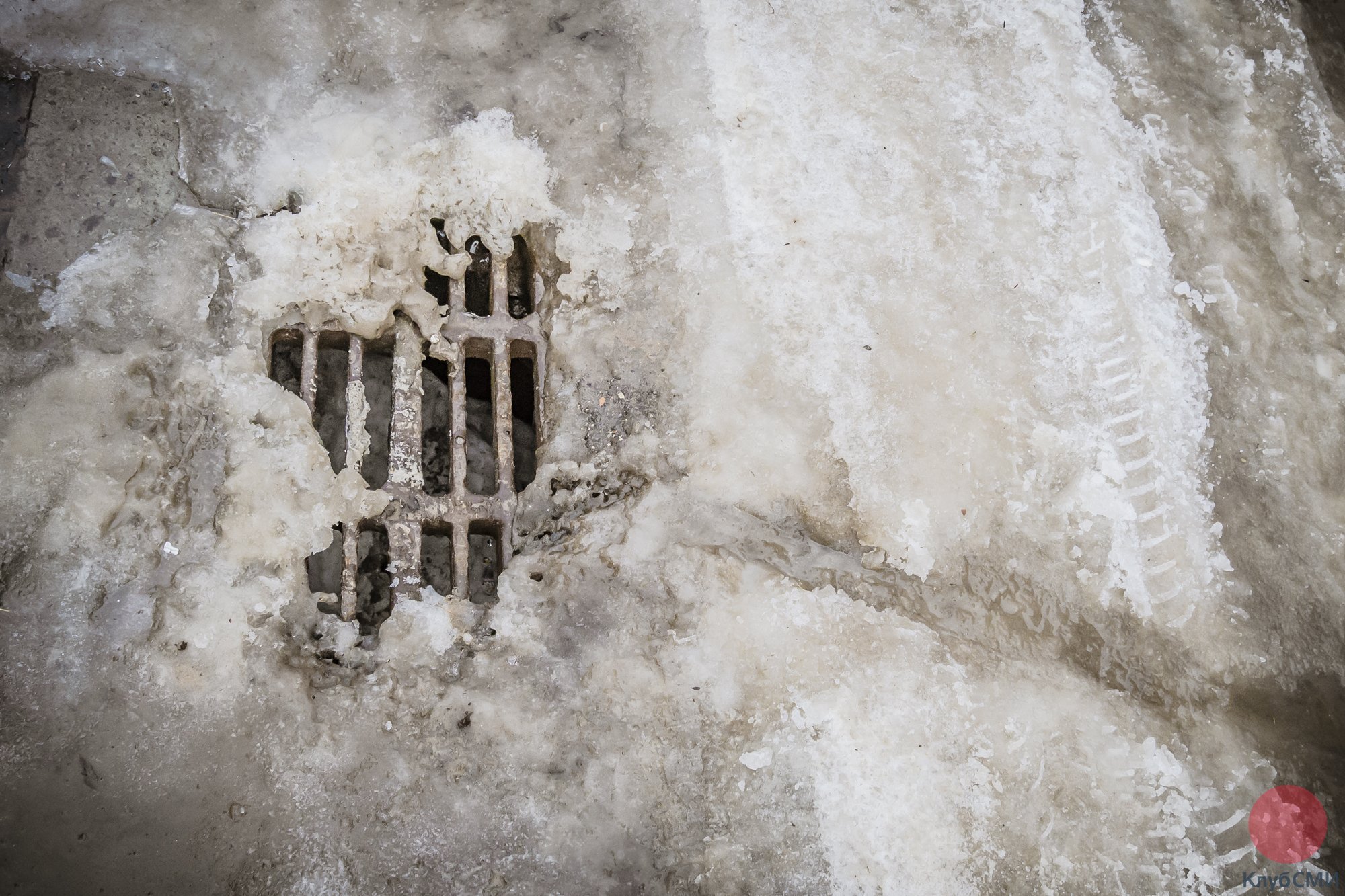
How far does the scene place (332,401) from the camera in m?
2.68

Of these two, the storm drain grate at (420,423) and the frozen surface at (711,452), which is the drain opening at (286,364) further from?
the frozen surface at (711,452)

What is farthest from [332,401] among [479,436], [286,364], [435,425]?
[479,436]

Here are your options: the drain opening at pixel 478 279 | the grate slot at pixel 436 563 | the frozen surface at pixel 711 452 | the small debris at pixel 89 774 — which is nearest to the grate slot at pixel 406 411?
the frozen surface at pixel 711 452

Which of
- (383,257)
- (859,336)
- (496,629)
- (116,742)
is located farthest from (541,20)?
(116,742)

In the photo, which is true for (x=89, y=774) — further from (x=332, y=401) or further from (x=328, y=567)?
(x=332, y=401)

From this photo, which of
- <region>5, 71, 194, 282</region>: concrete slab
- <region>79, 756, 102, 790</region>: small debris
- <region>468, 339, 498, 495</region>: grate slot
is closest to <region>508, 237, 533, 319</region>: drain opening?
<region>468, 339, 498, 495</region>: grate slot

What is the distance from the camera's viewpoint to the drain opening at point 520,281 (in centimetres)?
255

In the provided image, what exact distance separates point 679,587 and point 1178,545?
128 cm

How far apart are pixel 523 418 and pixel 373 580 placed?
732 mm

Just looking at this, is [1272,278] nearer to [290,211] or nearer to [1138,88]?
[1138,88]

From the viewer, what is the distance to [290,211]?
2277 mm

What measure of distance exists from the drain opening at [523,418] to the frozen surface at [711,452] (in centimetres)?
37

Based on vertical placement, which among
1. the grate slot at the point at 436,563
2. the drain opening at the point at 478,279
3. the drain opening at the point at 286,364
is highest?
the drain opening at the point at 478,279

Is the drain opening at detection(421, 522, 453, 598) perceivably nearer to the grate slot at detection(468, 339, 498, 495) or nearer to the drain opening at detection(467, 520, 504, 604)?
the drain opening at detection(467, 520, 504, 604)
